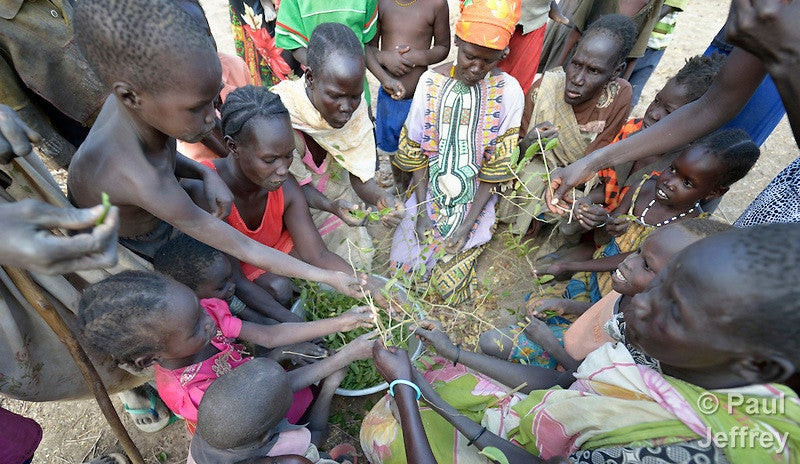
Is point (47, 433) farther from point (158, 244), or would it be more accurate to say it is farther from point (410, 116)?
point (410, 116)

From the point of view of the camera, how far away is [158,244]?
88.2 inches

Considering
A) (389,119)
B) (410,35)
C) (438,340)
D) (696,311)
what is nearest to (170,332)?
(438,340)

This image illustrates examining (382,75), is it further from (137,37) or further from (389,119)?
(137,37)

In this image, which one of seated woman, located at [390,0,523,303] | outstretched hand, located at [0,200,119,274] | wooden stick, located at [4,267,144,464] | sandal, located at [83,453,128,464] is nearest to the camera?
outstretched hand, located at [0,200,119,274]

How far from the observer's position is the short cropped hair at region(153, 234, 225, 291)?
6.91 ft

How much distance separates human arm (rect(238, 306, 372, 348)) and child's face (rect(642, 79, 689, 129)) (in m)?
2.38

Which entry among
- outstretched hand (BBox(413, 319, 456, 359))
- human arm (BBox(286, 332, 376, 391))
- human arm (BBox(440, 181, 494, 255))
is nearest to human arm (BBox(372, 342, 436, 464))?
human arm (BBox(286, 332, 376, 391))

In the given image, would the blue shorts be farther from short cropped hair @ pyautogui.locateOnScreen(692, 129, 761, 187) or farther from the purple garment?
short cropped hair @ pyautogui.locateOnScreen(692, 129, 761, 187)

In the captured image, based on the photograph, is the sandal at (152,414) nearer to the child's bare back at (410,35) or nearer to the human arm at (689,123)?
the human arm at (689,123)

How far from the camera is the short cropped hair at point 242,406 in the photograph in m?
1.66

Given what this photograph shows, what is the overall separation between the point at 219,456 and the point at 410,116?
8.15ft

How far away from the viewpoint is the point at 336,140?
9.71 feet

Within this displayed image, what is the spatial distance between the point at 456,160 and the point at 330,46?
4.15 ft

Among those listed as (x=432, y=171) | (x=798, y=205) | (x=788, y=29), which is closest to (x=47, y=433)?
(x=432, y=171)
